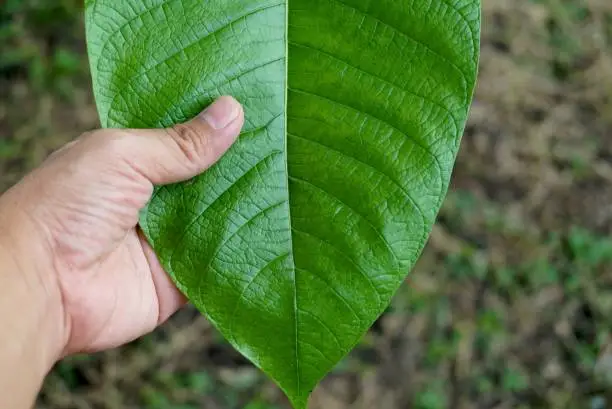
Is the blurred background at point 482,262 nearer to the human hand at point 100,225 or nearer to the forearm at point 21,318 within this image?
the human hand at point 100,225

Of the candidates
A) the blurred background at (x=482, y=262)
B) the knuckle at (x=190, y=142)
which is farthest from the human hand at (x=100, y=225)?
the blurred background at (x=482, y=262)

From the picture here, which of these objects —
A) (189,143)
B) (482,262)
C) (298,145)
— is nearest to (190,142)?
(189,143)

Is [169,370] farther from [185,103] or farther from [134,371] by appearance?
[185,103]

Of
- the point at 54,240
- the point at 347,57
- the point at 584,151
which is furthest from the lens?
the point at 584,151

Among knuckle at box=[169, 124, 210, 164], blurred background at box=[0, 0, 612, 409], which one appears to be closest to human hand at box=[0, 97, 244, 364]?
knuckle at box=[169, 124, 210, 164]

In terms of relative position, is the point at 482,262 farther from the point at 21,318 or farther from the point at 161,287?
the point at 21,318

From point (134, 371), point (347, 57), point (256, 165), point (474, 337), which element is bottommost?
point (134, 371)

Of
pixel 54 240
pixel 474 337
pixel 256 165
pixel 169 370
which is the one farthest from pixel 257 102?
pixel 474 337

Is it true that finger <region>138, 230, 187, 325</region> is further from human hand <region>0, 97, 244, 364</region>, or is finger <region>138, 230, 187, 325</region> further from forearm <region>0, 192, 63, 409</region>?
forearm <region>0, 192, 63, 409</region>
